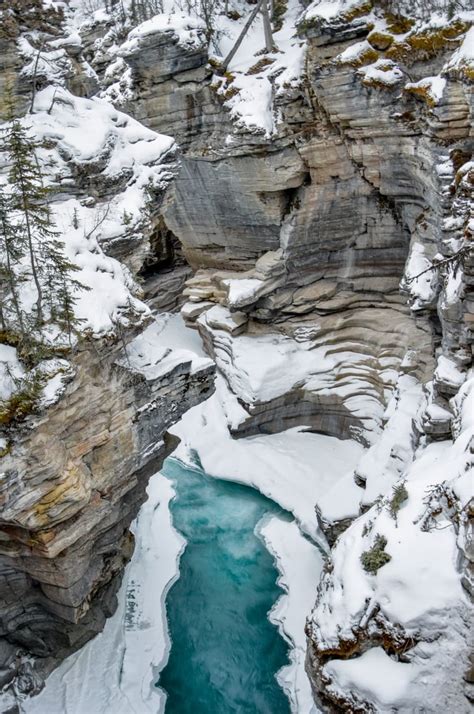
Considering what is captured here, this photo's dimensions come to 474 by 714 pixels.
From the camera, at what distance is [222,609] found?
16594 mm

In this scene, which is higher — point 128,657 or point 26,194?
point 26,194

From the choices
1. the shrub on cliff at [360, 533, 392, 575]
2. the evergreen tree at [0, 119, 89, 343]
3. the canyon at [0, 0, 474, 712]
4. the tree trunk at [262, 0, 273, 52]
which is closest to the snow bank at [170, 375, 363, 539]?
the canyon at [0, 0, 474, 712]

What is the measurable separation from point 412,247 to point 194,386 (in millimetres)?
10082

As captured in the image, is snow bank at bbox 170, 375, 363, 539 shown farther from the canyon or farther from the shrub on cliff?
the shrub on cliff

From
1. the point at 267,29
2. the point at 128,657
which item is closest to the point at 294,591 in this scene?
the point at 128,657

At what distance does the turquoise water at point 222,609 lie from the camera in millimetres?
14273

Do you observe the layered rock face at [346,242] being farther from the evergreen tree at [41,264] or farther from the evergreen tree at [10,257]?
the evergreen tree at [10,257]

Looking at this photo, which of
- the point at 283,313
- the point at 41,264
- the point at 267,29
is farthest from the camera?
the point at 283,313

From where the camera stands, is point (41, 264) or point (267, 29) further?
point (267, 29)

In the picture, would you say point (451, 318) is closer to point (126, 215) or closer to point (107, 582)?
point (126, 215)

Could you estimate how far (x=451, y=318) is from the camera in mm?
14695

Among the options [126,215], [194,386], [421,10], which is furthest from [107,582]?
[421,10]

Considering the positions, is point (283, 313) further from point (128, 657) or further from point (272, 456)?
point (128, 657)

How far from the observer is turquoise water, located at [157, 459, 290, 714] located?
46.8 feet
